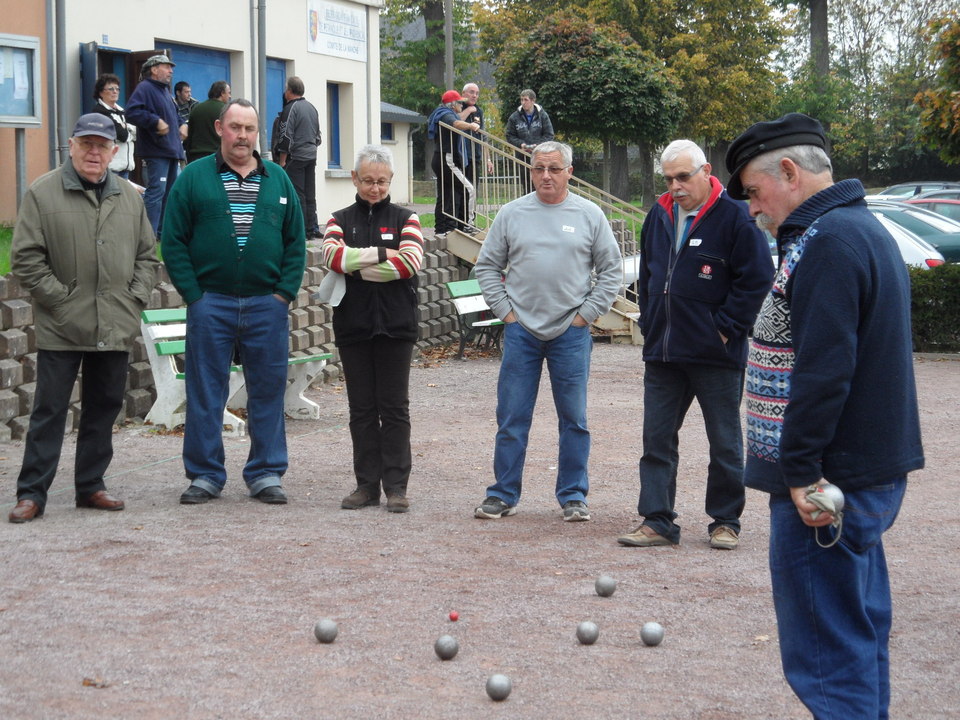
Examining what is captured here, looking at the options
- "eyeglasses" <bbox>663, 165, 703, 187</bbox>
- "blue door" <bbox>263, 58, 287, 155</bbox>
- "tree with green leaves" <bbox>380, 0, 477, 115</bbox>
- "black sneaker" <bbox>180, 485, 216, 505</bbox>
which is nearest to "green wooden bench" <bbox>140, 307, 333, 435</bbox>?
"black sneaker" <bbox>180, 485, 216, 505</bbox>

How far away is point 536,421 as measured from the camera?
11.5 m

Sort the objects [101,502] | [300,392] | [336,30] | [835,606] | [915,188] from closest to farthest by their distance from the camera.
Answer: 1. [835,606]
2. [101,502]
3. [300,392]
4. [336,30]
5. [915,188]

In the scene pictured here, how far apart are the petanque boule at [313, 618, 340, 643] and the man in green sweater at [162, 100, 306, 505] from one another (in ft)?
9.11

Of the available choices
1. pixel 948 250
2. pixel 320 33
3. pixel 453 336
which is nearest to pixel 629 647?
pixel 453 336

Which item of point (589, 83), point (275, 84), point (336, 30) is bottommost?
point (275, 84)

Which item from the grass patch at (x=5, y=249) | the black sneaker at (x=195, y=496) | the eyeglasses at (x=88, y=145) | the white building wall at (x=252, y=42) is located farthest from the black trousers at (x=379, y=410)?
the white building wall at (x=252, y=42)

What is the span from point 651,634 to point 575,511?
2348 mm

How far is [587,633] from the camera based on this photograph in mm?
5332

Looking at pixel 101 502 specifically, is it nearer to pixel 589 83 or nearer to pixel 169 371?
pixel 169 371

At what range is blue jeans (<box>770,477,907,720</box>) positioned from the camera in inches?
143

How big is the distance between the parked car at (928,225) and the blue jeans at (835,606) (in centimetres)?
1744

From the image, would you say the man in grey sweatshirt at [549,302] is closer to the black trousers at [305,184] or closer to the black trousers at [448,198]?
the black trousers at [305,184]

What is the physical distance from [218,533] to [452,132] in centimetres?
1023

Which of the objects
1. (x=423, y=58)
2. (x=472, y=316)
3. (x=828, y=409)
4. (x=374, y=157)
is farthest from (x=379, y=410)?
(x=423, y=58)
